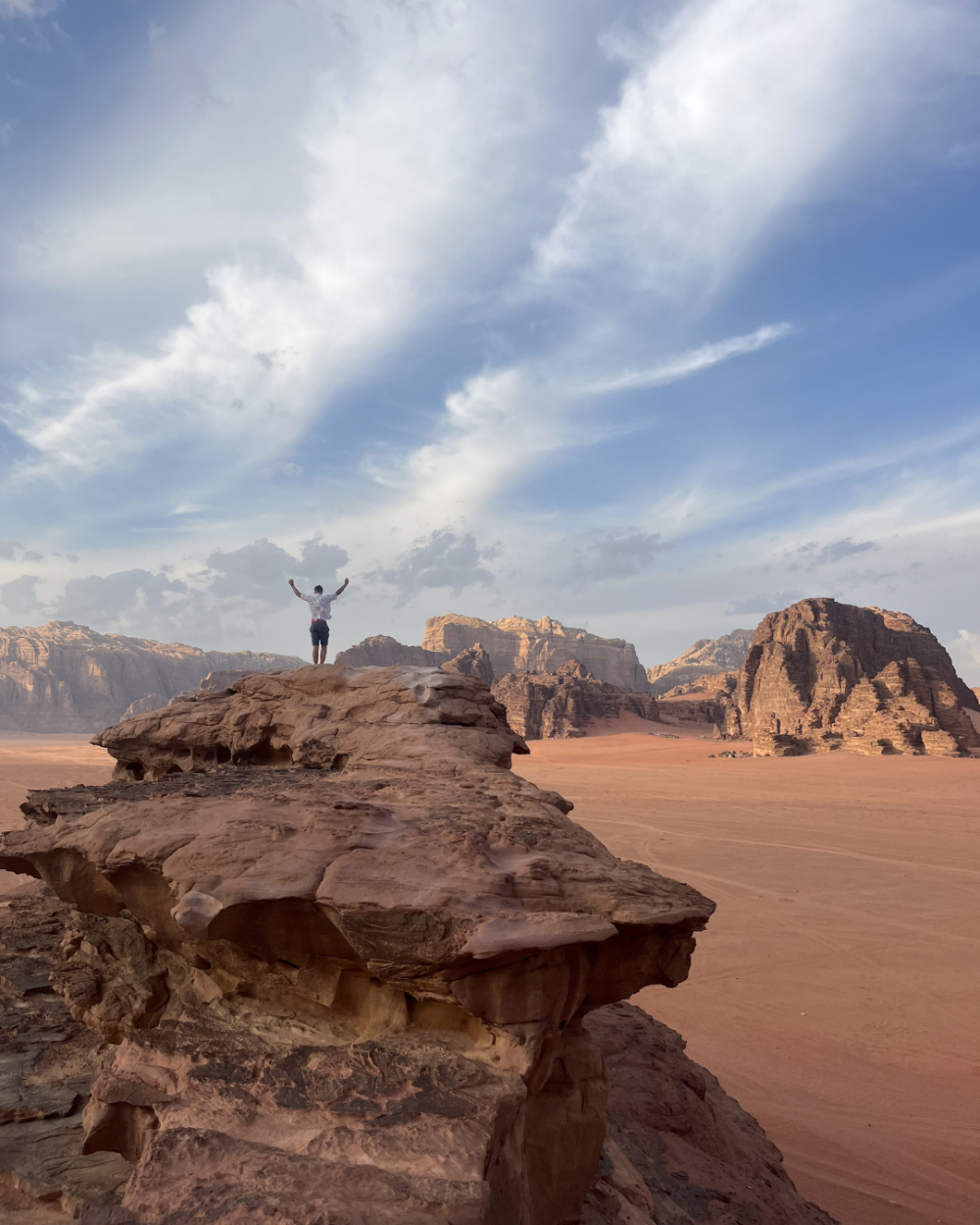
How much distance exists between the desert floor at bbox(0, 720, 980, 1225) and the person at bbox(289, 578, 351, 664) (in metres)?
5.62

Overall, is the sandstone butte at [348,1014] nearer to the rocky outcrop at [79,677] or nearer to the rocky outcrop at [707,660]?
the rocky outcrop at [79,677]

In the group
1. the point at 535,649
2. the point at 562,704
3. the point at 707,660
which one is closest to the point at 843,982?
the point at 562,704

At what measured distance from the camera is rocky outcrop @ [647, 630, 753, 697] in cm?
10056

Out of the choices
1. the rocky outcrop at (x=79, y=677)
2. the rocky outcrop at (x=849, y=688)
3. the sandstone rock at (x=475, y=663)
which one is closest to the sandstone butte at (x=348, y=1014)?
the rocky outcrop at (x=849, y=688)

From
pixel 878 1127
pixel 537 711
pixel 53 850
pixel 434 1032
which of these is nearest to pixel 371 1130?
pixel 434 1032

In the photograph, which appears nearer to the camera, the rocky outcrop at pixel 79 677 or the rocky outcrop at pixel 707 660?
the rocky outcrop at pixel 79 677

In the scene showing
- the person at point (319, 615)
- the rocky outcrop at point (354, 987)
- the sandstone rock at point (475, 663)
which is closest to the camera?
the rocky outcrop at point (354, 987)

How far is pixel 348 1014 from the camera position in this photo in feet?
9.78

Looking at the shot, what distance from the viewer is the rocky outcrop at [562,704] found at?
49.9m

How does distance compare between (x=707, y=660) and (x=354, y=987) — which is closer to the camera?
(x=354, y=987)

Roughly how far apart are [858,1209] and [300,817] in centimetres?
466

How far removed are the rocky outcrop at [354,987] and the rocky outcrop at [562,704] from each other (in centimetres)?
4548

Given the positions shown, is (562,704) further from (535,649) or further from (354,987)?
(354,987)

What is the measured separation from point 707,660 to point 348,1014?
11329cm
